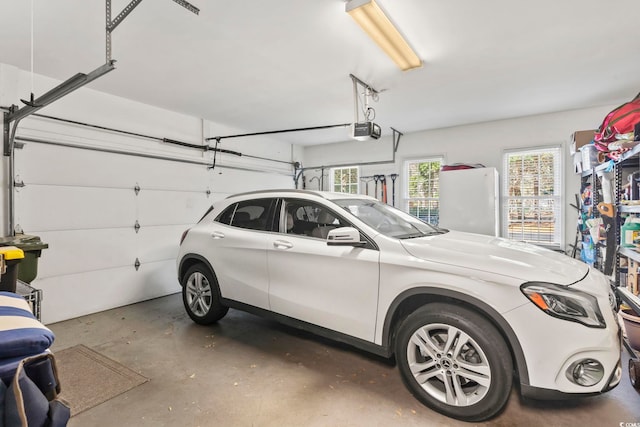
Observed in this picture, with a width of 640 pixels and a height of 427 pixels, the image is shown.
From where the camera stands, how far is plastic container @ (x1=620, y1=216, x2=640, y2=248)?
10.1 feet

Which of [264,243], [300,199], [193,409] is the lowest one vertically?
[193,409]

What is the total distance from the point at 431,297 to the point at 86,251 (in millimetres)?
4270

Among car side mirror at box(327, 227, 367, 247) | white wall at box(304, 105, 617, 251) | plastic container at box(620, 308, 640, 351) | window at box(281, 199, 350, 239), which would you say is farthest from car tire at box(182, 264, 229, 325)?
white wall at box(304, 105, 617, 251)

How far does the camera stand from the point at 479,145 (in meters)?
5.49

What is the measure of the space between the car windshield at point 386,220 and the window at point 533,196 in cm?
325

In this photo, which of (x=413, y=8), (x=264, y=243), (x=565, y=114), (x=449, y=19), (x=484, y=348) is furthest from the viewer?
(x=565, y=114)

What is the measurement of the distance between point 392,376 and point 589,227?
11.7ft

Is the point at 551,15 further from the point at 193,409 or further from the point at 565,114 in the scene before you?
the point at 193,409

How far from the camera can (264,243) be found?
2.95 meters

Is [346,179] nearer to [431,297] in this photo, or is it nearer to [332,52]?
[332,52]

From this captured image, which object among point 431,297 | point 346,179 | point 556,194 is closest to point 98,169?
point 431,297

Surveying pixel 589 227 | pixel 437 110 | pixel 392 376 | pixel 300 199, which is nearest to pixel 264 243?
pixel 300 199

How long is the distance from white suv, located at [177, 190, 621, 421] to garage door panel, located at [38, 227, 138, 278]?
210cm

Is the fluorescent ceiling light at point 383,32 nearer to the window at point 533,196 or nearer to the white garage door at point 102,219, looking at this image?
the window at point 533,196
